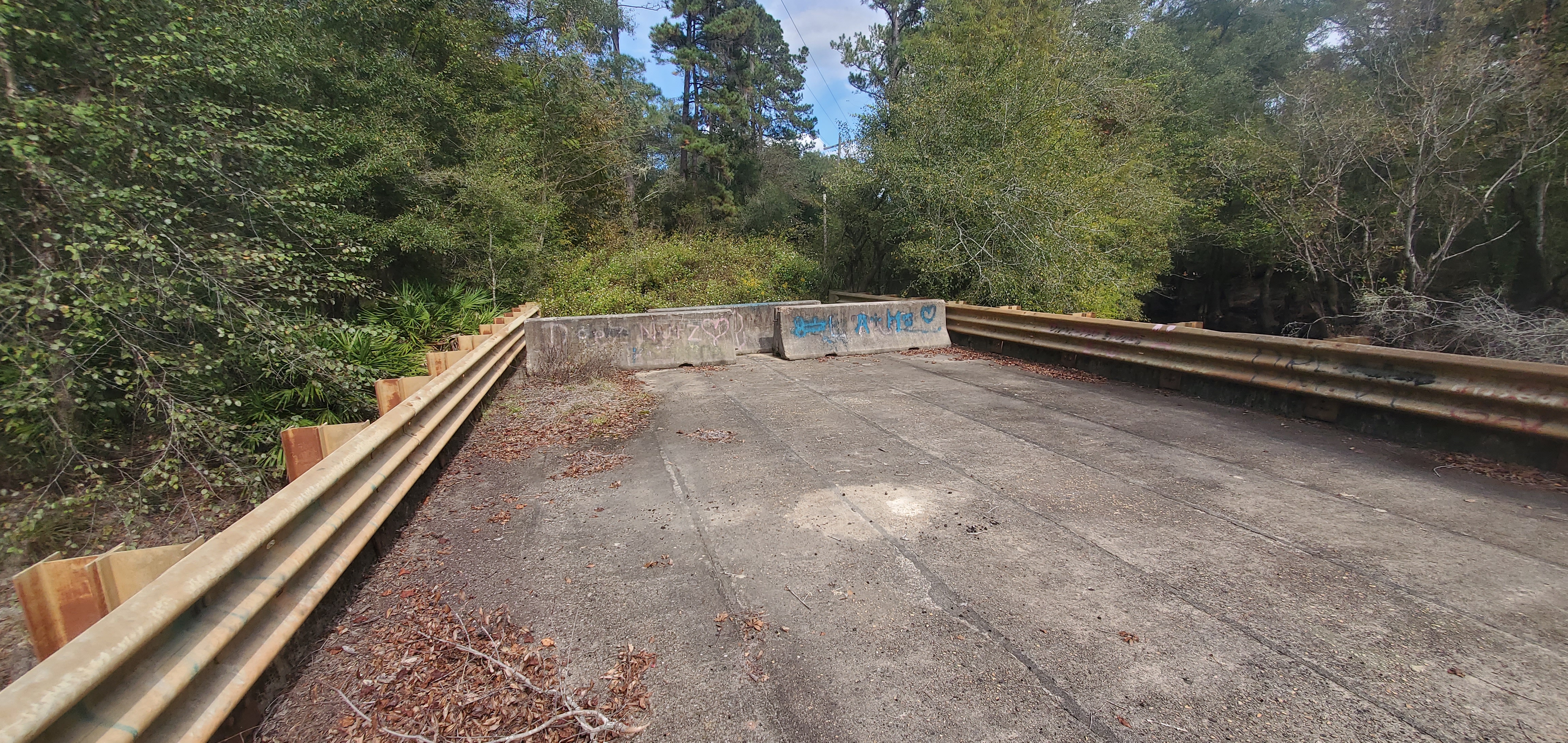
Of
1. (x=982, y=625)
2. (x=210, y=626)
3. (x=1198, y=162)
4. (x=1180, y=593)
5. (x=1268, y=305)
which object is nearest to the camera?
(x=210, y=626)

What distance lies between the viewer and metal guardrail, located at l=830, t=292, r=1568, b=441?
4184mm

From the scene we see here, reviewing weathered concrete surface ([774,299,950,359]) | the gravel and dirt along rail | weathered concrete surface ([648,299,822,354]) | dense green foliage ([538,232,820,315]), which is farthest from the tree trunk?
the gravel and dirt along rail

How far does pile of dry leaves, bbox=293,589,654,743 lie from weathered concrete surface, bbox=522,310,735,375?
6.16m

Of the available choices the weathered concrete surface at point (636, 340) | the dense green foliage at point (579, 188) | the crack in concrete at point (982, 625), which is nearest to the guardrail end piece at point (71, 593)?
the crack in concrete at point (982, 625)

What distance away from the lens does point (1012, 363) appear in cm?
918

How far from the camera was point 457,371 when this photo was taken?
17.0 feet

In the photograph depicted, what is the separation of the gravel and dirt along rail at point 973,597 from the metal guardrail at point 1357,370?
42 cm

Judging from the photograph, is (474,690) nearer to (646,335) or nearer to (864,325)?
(646,335)

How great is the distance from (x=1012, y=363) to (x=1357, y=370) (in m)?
4.19

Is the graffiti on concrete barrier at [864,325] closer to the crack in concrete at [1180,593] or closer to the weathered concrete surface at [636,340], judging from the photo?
the weathered concrete surface at [636,340]

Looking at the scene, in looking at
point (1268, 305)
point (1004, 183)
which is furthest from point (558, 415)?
point (1268, 305)

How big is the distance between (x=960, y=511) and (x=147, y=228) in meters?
6.50

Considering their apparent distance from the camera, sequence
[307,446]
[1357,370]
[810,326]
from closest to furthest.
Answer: [307,446] → [1357,370] → [810,326]

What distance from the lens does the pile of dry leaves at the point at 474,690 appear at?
2127 mm
